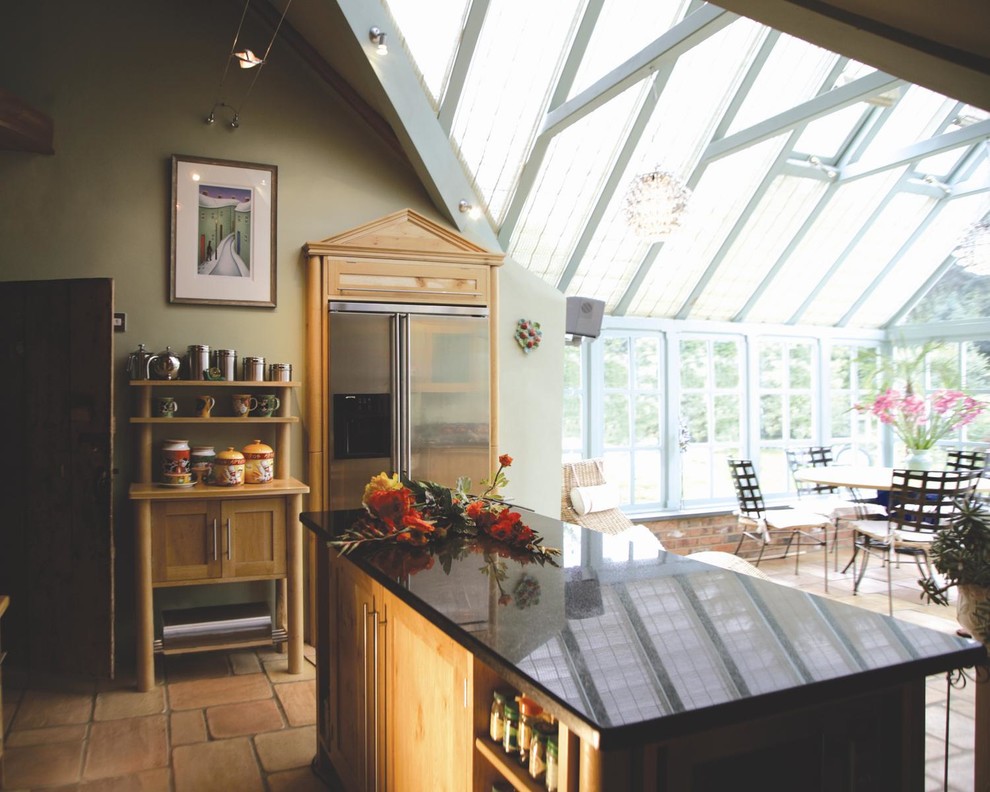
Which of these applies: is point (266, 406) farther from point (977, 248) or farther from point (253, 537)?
point (977, 248)

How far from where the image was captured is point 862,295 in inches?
310

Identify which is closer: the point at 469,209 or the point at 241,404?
the point at 241,404

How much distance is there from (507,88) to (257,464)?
2.69 meters

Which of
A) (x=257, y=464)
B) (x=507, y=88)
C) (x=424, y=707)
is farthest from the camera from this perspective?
(x=507, y=88)

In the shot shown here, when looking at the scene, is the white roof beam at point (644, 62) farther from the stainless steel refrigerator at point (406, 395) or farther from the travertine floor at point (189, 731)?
the travertine floor at point (189, 731)

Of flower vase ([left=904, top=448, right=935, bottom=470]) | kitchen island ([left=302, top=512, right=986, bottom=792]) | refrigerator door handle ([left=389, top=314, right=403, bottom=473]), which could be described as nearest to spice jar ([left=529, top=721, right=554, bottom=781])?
kitchen island ([left=302, top=512, right=986, bottom=792])

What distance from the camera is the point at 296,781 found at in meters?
2.71

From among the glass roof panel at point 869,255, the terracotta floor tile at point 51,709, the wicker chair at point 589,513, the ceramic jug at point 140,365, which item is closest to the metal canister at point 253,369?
the ceramic jug at point 140,365

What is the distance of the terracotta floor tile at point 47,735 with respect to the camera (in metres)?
3.03

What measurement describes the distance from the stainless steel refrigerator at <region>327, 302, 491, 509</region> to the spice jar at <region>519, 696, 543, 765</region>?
9.67 feet

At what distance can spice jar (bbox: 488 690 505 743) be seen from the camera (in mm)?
1490

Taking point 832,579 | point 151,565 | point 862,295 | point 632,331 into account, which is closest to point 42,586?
point 151,565

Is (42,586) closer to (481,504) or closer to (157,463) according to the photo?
(157,463)

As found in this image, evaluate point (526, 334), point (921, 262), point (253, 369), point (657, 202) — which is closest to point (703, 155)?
point (657, 202)
